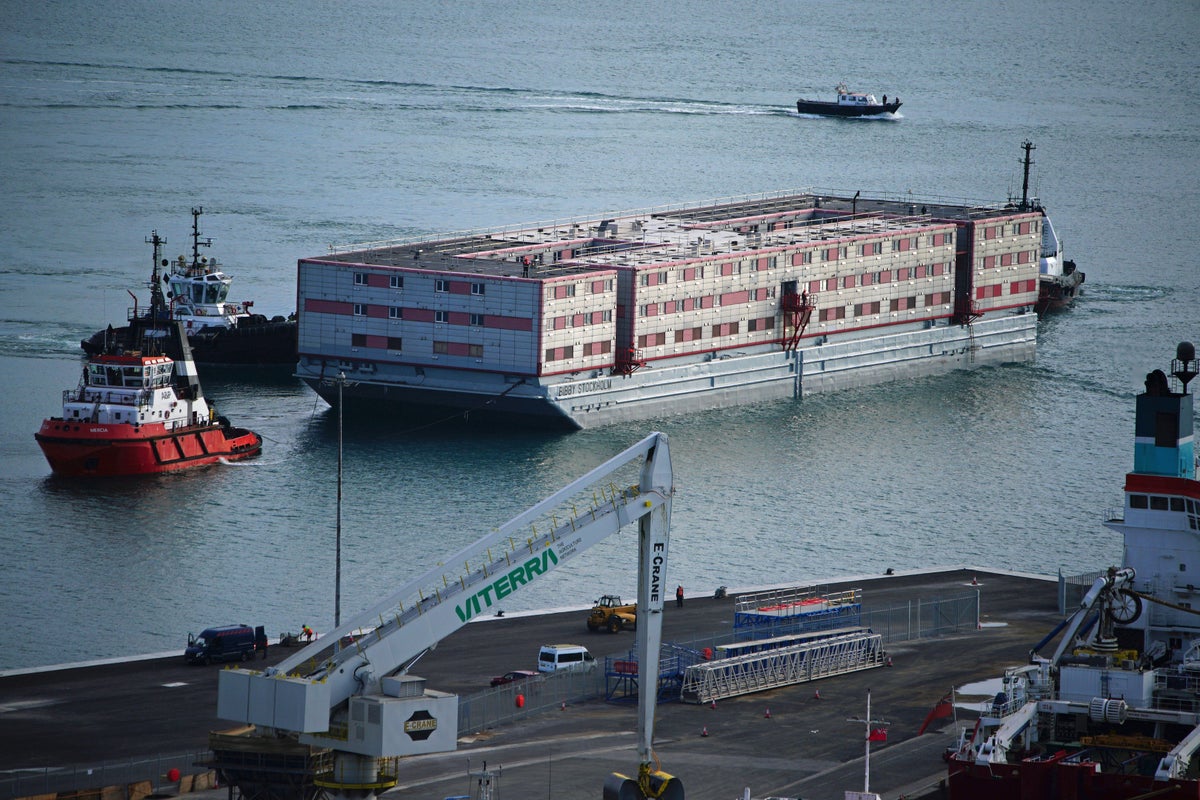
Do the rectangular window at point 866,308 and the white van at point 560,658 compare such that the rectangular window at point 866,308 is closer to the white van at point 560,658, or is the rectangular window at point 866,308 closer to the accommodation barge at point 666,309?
the accommodation barge at point 666,309

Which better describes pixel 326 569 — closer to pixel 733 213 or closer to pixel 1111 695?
pixel 1111 695

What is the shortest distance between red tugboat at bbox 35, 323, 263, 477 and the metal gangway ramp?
46666 mm

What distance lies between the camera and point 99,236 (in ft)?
560

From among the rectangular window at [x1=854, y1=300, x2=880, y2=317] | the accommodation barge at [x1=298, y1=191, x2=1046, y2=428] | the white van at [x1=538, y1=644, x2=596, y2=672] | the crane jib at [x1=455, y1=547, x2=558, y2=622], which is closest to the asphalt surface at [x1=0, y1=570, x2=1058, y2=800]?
the white van at [x1=538, y1=644, x2=596, y2=672]

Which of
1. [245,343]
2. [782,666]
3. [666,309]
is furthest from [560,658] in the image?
[245,343]

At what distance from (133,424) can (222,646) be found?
38944mm

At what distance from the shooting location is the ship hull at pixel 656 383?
11562 cm

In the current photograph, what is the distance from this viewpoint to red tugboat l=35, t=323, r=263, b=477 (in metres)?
102

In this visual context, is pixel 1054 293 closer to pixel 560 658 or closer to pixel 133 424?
pixel 133 424

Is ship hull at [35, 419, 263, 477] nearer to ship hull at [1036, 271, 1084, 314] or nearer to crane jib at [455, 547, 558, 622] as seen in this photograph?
crane jib at [455, 547, 558, 622]

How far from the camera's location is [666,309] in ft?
402

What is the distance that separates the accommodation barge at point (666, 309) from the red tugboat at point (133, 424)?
11332 millimetres

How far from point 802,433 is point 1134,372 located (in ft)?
90.9

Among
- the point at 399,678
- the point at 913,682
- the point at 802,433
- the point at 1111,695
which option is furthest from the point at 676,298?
the point at 399,678
